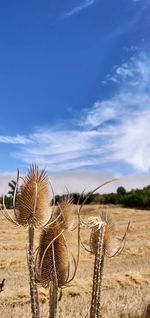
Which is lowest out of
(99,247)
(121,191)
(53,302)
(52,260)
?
(53,302)

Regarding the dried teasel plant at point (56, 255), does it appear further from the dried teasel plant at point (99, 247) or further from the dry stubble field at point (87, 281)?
the dry stubble field at point (87, 281)

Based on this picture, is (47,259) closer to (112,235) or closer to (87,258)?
(112,235)

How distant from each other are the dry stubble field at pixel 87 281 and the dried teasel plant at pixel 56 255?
45 centimetres

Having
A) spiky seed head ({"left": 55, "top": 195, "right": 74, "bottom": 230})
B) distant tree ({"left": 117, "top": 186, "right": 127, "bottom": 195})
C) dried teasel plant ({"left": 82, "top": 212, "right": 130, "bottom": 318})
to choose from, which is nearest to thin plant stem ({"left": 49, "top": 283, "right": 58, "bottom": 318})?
dried teasel plant ({"left": 82, "top": 212, "right": 130, "bottom": 318})

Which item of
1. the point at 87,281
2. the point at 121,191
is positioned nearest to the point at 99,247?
the point at 87,281

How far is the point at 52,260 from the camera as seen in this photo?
454 centimetres

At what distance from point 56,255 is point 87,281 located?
9169 mm

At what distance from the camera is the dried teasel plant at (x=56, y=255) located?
432 centimetres

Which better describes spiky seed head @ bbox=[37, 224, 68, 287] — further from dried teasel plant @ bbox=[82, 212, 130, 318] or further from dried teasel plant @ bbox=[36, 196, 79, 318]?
dried teasel plant @ bbox=[82, 212, 130, 318]

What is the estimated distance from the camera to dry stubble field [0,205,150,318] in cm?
861

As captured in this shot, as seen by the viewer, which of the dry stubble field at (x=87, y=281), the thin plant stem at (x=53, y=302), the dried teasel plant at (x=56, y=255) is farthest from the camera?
the dry stubble field at (x=87, y=281)

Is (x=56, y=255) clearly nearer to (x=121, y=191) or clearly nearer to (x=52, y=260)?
(x=52, y=260)

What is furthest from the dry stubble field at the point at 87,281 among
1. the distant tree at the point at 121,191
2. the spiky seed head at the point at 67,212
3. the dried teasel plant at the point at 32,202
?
the distant tree at the point at 121,191

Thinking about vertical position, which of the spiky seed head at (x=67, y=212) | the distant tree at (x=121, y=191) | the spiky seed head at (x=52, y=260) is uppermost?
the distant tree at (x=121, y=191)
